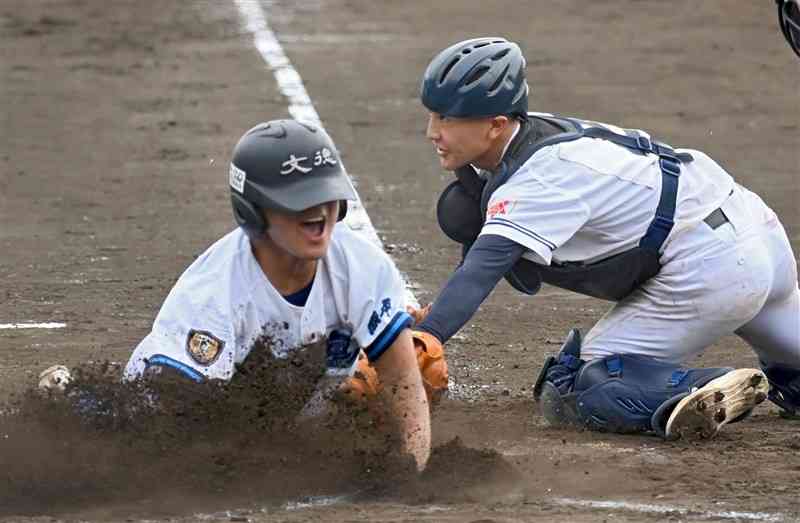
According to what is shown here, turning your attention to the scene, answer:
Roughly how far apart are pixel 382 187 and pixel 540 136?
541cm

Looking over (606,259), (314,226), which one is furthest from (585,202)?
(314,226)

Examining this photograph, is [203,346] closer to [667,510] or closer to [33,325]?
[667,510]

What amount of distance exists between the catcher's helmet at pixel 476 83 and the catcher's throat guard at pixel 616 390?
0.91 metres

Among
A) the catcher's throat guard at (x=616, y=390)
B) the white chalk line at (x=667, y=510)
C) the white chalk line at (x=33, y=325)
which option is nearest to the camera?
the white chalk line at (x=667, y=510)

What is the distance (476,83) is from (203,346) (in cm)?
151

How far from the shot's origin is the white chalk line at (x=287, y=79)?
10.3 m

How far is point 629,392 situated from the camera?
606 cm

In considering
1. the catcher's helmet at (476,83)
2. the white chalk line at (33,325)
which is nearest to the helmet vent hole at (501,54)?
the catcher's helmet at (476,83)

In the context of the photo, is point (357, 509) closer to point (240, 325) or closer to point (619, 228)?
point (240, 325)

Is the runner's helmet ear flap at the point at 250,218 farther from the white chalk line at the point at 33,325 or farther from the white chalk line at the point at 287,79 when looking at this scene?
the white chalk line at the point at 287,79

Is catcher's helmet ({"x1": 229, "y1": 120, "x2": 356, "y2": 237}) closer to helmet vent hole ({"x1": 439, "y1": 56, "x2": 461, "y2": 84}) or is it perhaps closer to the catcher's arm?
the catcher's arm

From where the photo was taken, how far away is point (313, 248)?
5012 mm

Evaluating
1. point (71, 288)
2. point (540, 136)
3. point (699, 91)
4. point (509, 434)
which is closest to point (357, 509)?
point (509, 434)

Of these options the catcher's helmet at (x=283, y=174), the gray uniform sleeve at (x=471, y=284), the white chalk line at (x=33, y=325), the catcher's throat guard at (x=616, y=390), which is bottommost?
the white chalk line at (x=33, y=325)
